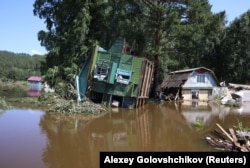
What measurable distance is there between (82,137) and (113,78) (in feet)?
45.8

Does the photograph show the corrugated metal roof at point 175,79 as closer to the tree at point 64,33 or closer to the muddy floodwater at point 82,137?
Result: the tree at point 64,33

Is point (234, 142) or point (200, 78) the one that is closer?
point (234, 142)

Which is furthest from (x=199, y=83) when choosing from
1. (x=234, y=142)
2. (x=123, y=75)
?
(x=234, y=142)

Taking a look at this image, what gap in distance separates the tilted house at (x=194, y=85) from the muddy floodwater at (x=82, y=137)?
1833cm

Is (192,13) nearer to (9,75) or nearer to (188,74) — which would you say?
(188,74)

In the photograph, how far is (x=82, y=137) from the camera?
53.5ft

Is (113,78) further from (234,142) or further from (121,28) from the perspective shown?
(234,142)

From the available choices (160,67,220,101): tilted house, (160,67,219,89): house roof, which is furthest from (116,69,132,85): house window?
(160,67,219,89): house roof

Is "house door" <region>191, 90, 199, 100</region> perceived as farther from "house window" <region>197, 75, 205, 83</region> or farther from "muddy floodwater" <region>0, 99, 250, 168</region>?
"muddy floodwater" <region>0, 99, 250, 168</region>

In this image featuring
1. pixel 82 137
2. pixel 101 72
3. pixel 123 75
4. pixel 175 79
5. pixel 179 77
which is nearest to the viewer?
pixel 82 137

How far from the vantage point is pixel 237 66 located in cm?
5456

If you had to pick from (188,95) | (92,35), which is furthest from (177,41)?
(92,35)

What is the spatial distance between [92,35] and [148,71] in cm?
820

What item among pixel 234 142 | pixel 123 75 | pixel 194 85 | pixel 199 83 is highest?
pixel 123 75
